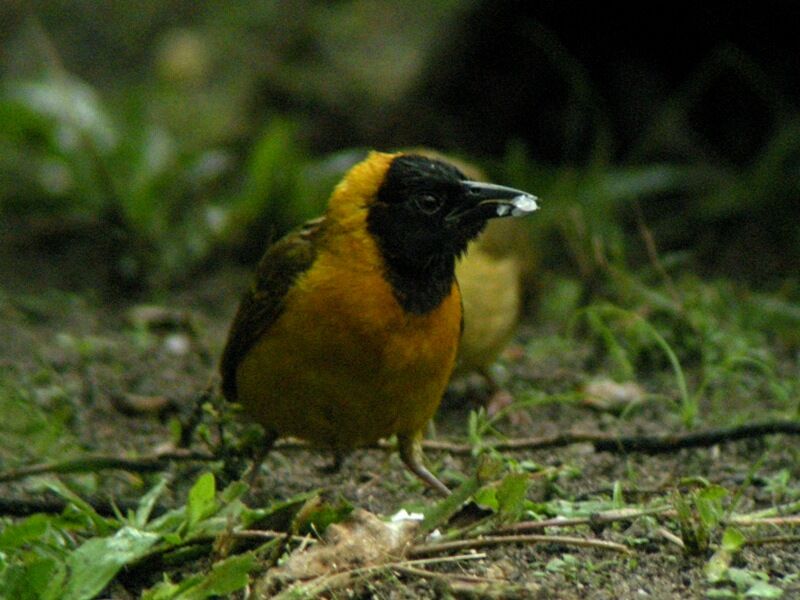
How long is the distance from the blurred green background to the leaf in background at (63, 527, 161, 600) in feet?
12.2

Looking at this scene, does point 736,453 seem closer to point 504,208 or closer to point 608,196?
point 504,208

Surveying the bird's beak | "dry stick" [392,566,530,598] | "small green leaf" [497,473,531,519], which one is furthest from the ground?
the bird's beak

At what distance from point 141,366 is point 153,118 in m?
3.52

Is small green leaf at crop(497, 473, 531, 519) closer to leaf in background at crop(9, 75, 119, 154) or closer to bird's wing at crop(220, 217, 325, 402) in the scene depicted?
bird's wing at crop(220, 217, 325, 402)

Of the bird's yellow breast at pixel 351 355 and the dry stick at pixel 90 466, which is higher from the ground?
the bird's yellow breast at pixel 351 355

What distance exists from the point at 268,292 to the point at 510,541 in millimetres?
1315

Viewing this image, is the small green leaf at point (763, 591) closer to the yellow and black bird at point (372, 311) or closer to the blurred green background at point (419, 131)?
the yellow and black bird at point (372, 311)

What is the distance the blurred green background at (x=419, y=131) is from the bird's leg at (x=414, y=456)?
258cm

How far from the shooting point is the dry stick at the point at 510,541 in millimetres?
3738

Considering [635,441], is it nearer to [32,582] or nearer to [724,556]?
[724,556]

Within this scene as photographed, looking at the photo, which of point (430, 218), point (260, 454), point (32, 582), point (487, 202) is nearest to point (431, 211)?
point (430, 218)

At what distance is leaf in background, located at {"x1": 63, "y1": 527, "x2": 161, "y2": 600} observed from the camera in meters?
3.62

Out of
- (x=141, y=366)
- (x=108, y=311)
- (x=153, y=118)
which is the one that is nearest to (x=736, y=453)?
(x=141, y=366)

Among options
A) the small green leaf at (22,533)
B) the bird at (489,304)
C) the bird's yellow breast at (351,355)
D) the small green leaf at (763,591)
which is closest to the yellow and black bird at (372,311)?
the bird's yellow breast at (351,355)
